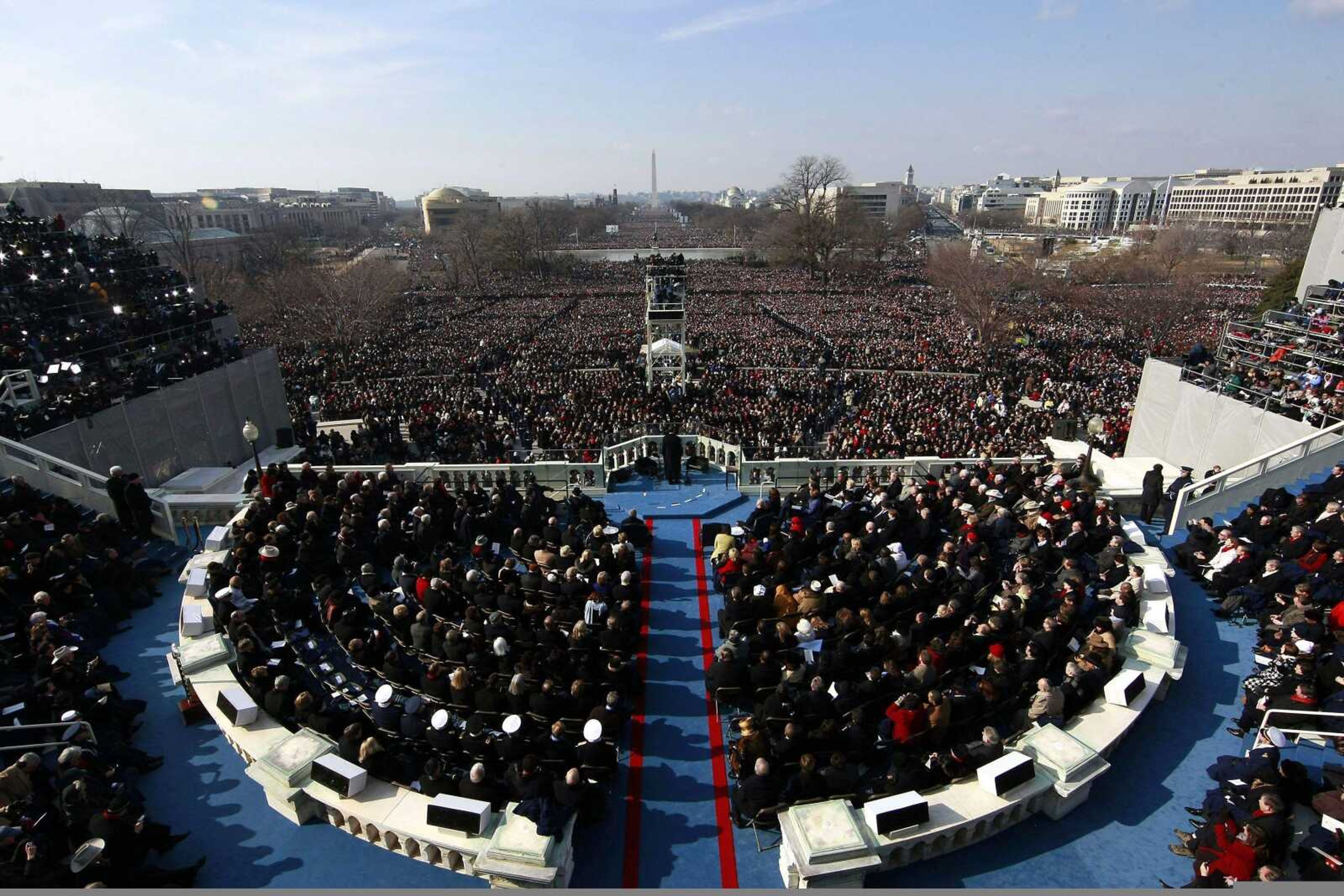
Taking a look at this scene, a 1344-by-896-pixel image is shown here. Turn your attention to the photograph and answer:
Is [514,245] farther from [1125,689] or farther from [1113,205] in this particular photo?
[1113,205]

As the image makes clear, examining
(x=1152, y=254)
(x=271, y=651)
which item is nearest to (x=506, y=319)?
(x=271, y=651)

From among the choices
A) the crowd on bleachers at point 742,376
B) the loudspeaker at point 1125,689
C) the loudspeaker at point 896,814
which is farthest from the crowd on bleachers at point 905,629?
the crowd on bleachers at point 742,376

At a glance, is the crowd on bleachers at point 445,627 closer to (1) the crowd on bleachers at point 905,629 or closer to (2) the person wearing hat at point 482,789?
(2) the person wearing hat at point 482,789

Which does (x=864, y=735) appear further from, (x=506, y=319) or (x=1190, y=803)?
(x=506, y=319)

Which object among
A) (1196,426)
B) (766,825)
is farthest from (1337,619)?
(1196,426)

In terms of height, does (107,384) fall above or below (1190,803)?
above

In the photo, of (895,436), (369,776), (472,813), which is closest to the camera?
(472,813)
